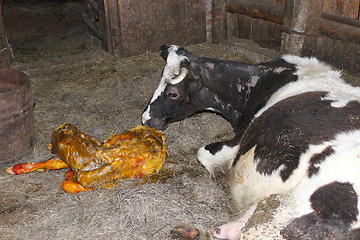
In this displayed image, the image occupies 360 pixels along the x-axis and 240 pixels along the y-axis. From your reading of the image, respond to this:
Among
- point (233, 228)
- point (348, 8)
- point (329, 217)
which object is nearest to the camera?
point (329, 217)

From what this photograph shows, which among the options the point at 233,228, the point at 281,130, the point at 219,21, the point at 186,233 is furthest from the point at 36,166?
the point at 219,21

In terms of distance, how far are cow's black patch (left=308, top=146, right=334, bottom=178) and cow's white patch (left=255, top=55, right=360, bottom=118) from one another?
0.64m

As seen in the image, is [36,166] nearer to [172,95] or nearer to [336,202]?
[172,95]

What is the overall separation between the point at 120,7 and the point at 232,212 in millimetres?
4986

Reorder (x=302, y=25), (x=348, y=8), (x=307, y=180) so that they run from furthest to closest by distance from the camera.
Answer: (x=348, y=8)
(x=302, y=25)
(x=307, y=180)

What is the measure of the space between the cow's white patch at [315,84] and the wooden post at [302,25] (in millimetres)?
1423

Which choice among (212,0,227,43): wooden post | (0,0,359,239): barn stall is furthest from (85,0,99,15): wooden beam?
(212,0,227,43): wooden post

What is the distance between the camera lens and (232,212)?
9.83 ft

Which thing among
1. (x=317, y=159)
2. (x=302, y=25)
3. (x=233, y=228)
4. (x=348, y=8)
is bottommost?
(x=233, y=228)

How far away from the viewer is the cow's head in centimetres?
366

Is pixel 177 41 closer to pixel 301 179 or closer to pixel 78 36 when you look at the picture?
pixel 78 36

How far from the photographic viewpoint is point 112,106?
5191 millimetres

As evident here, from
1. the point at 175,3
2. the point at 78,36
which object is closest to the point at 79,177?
the point at 175,3

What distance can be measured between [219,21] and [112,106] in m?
3.49
